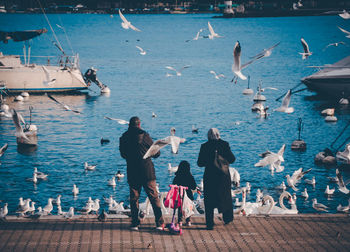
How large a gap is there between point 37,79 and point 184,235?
39316mm

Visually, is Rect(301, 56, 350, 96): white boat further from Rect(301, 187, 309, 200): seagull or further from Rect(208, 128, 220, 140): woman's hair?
Rect(208, 128, 220, 140): woman's hair

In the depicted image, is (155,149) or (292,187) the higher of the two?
(155,149)

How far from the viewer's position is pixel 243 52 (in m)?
102

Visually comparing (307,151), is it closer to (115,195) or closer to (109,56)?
(115,195)

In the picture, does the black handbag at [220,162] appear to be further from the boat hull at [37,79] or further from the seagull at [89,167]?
the boat hull at [37,79]

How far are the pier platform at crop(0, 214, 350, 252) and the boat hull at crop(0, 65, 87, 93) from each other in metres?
35.4

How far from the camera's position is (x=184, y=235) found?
9.45 metres

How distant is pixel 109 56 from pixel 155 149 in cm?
8464

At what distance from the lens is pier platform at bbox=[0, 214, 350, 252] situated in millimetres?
8852

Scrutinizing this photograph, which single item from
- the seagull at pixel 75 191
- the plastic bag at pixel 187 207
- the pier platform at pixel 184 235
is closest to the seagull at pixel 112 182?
the seagull at pixel 75 191

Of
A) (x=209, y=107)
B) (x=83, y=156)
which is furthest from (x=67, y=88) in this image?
(x=83, y=156)

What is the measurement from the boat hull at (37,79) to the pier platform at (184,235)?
35387 millimetres

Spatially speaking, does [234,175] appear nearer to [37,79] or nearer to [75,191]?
[75,191]

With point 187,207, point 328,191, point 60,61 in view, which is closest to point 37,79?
point 60,61
